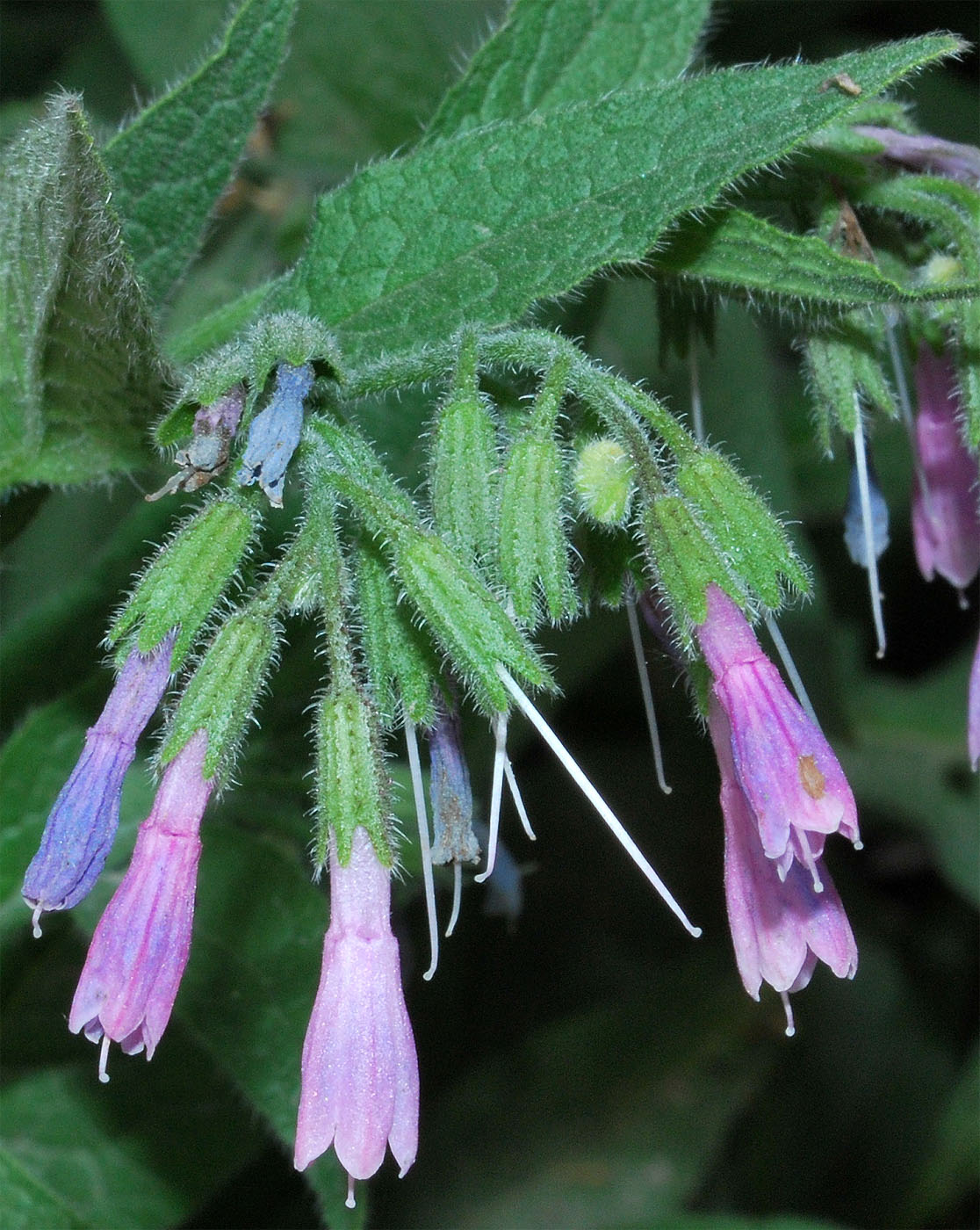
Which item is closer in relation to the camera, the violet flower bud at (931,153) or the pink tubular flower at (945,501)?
the violet flower bud at (931,153)

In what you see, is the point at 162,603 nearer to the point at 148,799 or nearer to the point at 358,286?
the point at 358,286

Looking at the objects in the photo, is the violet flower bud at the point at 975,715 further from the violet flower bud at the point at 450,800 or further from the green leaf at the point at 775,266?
the violet flower bud at the point at 450,800

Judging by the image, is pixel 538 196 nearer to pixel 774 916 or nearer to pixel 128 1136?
pixel 774 916

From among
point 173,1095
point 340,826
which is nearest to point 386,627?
point 340,826

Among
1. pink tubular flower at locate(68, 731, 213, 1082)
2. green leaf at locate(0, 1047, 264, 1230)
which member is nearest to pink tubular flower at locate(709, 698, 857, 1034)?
pink tubular flower at locate(68, 731, 213, 1082)

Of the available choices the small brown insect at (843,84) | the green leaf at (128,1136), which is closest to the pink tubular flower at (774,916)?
the small brown insect at (843,84)

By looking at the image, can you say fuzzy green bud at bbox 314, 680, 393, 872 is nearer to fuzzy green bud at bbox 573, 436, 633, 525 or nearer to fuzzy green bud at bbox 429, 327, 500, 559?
fuzzy green bud at bbox 429, 327, 500, 559

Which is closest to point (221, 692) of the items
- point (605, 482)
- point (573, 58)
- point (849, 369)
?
point (605, 482)
